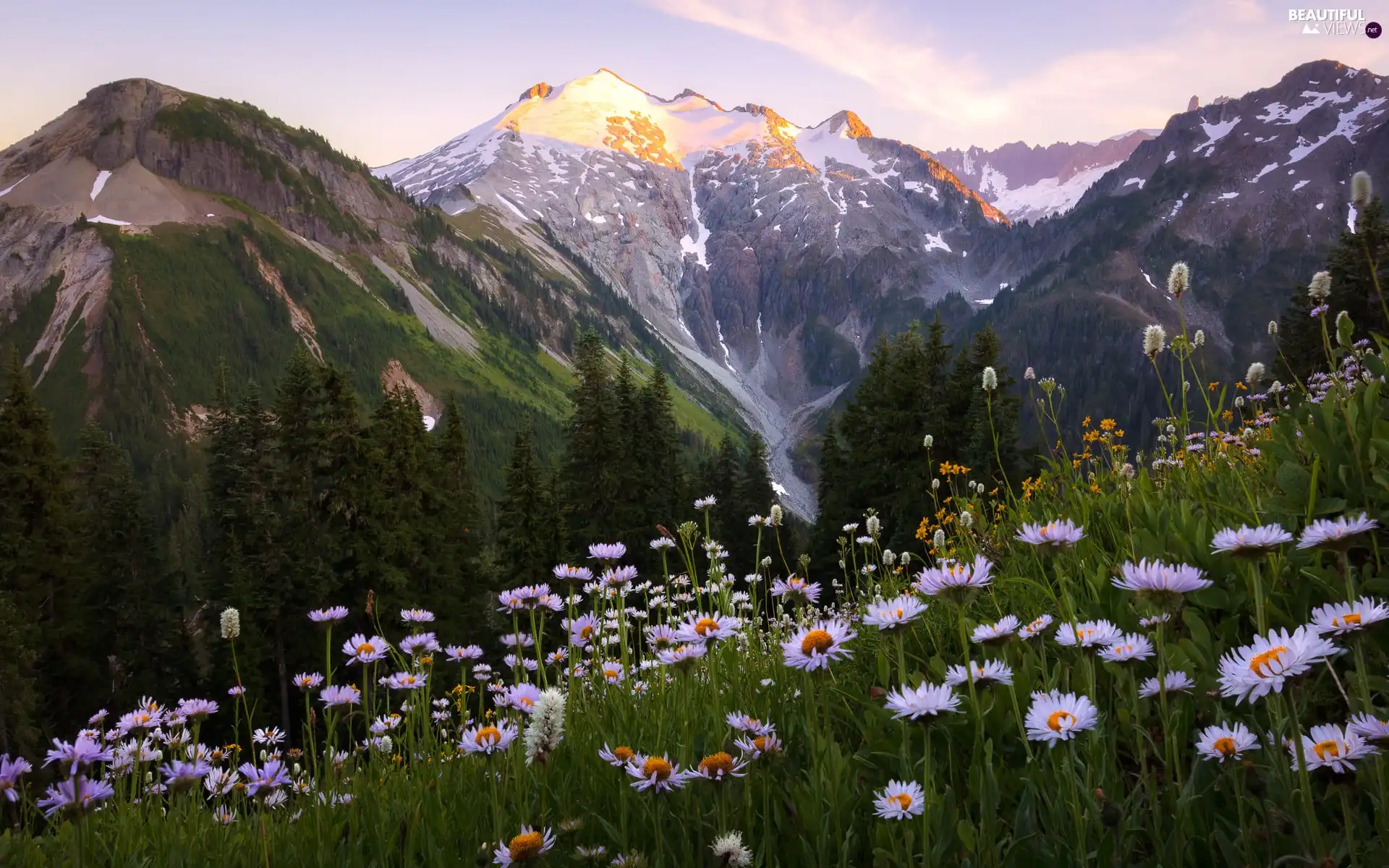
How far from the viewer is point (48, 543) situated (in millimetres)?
30109

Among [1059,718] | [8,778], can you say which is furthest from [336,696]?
[1059,718]

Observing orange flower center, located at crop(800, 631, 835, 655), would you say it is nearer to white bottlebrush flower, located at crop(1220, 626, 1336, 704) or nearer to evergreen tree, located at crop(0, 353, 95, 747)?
white bottlebrush flower, located at crop(1220, 626, 1336, 704)

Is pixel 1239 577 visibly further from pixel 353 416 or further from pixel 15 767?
pixel 353 416

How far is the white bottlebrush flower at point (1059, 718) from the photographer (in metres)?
1.85

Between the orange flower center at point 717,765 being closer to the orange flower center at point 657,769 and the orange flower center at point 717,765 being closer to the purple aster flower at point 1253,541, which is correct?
the orange flower center at point 657,769

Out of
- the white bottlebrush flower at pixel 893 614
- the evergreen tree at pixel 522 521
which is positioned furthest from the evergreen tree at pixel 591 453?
the white bottlebrush flower at pixel 893 614

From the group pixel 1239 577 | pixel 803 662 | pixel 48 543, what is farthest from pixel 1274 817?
pixel 48 543

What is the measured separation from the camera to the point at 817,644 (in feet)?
7.41

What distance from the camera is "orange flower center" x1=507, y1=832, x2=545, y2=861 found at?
2.00 meters

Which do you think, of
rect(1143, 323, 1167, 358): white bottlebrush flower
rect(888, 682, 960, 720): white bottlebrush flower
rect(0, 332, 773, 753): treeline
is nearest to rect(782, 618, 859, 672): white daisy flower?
rect(888, 682, 960, 720): white bottlebrush flower

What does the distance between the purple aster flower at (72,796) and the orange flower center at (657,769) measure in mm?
1722

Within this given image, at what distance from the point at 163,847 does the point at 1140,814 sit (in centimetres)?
380

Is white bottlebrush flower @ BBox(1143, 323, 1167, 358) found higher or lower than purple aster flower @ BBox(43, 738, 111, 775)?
higher

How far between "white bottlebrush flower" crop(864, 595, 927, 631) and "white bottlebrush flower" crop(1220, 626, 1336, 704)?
0.74m
